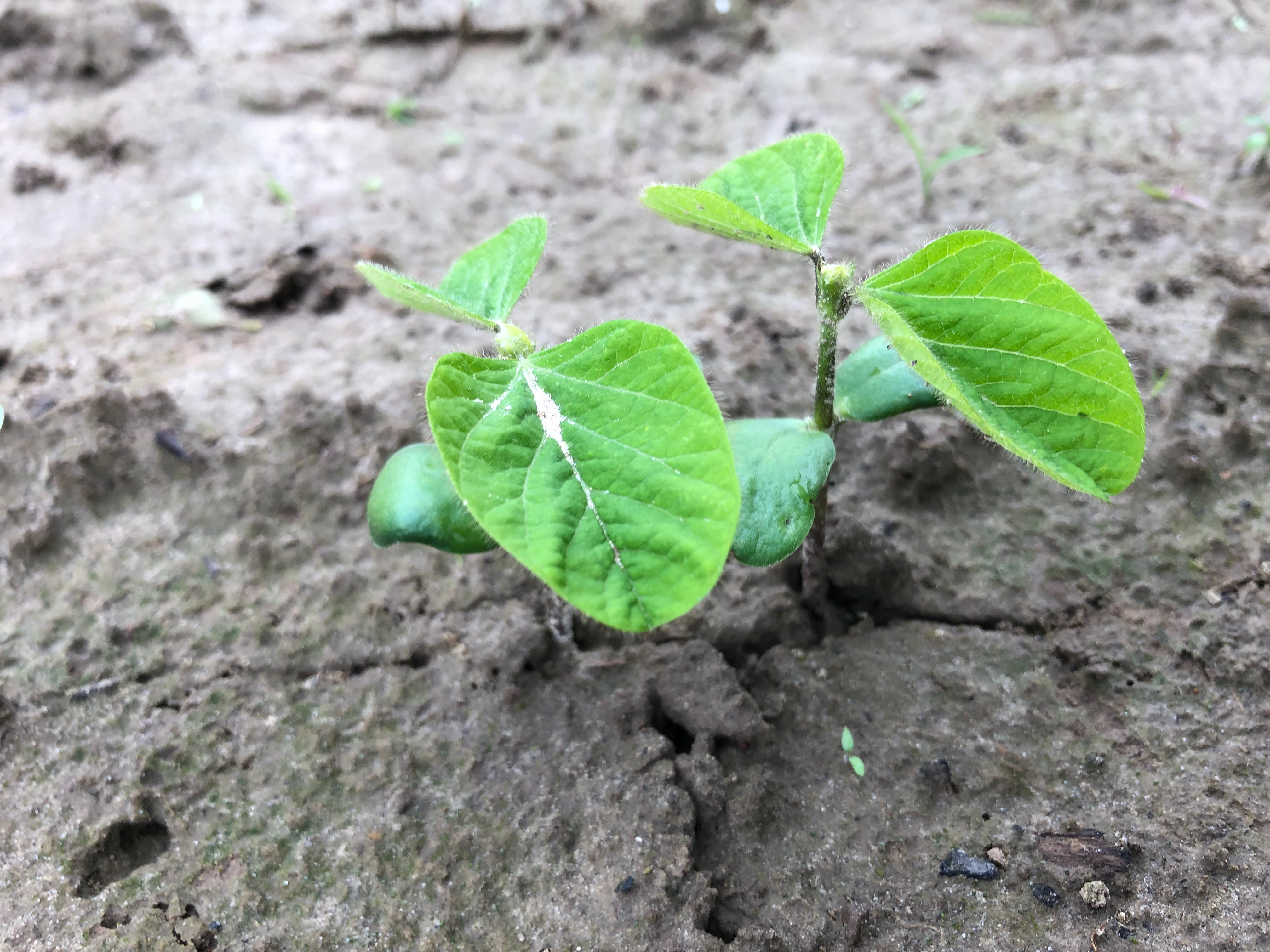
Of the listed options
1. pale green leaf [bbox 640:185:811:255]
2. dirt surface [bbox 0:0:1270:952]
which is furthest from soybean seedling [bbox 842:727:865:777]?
pale green leaf [bbox 640:185:811:255]

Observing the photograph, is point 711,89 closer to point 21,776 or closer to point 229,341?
point 229,341

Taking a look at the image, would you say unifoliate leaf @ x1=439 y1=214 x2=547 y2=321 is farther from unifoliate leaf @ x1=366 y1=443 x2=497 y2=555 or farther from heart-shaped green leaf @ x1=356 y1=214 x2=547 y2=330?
unifoliate leaf @ x1=366 y1=443 x2=497 y2=555

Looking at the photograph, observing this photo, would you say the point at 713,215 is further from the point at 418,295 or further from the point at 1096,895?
the point at 1096,895

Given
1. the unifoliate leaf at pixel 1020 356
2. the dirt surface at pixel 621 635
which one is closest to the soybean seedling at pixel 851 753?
the dirt surface at pixel 621 635

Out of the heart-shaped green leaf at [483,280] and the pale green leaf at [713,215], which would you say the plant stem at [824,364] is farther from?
the heart-shaped green leaf at [483,280]

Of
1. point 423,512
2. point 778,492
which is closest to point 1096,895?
point 778,492

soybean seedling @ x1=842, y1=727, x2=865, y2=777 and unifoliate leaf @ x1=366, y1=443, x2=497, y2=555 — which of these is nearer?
unifoliate leaf @ x1=366, y1=443, x2=497, y2=555

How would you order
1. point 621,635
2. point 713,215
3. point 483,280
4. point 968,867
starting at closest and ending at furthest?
1. point 713,215
2. point 968,867
3. point 483,280
4. point 621,635

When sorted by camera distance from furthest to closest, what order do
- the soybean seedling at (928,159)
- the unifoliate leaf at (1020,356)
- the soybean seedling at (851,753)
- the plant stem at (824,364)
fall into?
the soybean seedling at (928,159) → the soybean seedling at (851,753) → the plant stem at (824,364) → the unifoliate leaf at (1020,356)
